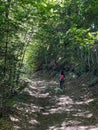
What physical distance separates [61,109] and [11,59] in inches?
202

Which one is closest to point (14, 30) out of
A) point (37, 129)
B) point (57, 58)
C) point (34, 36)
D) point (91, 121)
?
point (34, 36)

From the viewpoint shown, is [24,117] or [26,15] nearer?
[26,15]

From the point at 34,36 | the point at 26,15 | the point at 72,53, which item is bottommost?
the point at 72,53

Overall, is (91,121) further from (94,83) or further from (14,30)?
(94,83)

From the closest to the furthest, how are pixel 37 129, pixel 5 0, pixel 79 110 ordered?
pixel 5 0 → pixel 37 129 → pixel 79 110

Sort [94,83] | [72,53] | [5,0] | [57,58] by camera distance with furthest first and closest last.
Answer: [57,58]
[72,53]
[94,83]
[5,0]

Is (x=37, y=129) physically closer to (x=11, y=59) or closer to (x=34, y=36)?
(x=11, y=59)

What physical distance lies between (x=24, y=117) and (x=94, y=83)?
9.89 meters

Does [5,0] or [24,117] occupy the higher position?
[5,0]

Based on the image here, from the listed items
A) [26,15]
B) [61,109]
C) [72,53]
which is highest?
[26,15]

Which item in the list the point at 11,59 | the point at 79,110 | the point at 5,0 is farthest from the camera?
the point at 79,110

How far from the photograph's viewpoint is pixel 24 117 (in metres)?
11.3

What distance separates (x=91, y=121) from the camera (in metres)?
10.2

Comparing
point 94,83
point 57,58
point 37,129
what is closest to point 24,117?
point 37,129
